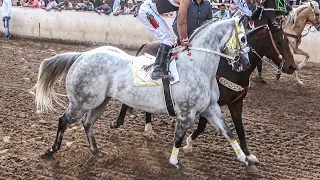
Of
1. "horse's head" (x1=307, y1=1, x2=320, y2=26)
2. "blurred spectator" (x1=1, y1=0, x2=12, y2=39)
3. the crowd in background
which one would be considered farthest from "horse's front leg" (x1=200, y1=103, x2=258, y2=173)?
"blurred spectator" (x1=1, y1=0, x2=12, y2=39)

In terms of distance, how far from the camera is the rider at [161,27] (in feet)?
18.2

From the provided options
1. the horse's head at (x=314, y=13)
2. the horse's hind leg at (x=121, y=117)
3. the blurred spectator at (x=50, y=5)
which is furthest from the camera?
the blurred spectator at (x=50, y=5)

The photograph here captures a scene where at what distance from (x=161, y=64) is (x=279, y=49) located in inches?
73.8

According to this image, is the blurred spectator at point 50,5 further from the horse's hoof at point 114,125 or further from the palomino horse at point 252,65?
the palomino horse at point 252,65

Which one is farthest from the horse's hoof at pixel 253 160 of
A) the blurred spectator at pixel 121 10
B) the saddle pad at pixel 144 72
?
the blurred spectator at pixel 121 10

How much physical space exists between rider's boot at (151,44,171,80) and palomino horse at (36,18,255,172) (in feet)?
0.58

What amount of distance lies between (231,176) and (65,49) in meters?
10.9

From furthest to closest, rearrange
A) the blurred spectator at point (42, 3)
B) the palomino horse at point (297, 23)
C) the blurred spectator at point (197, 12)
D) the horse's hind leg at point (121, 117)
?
the blurred spectator at point (42, 3) → the palomino horse at point (297, 23) → the horse's hind leg at point (121, 117) → the blurred spectator at point (197, 12)

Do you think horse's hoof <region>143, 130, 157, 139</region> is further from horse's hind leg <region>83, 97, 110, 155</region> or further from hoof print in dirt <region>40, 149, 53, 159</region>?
hoof print in dirt <region>40, 149, 53, 159</region>

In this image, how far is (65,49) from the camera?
1559 centimetres

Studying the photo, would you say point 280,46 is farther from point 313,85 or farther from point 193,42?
point 313,85

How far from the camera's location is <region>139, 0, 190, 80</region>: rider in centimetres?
555

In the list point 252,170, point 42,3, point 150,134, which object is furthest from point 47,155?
point 42,3

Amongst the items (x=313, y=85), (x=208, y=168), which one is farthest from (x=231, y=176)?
(x=313, y=85)
